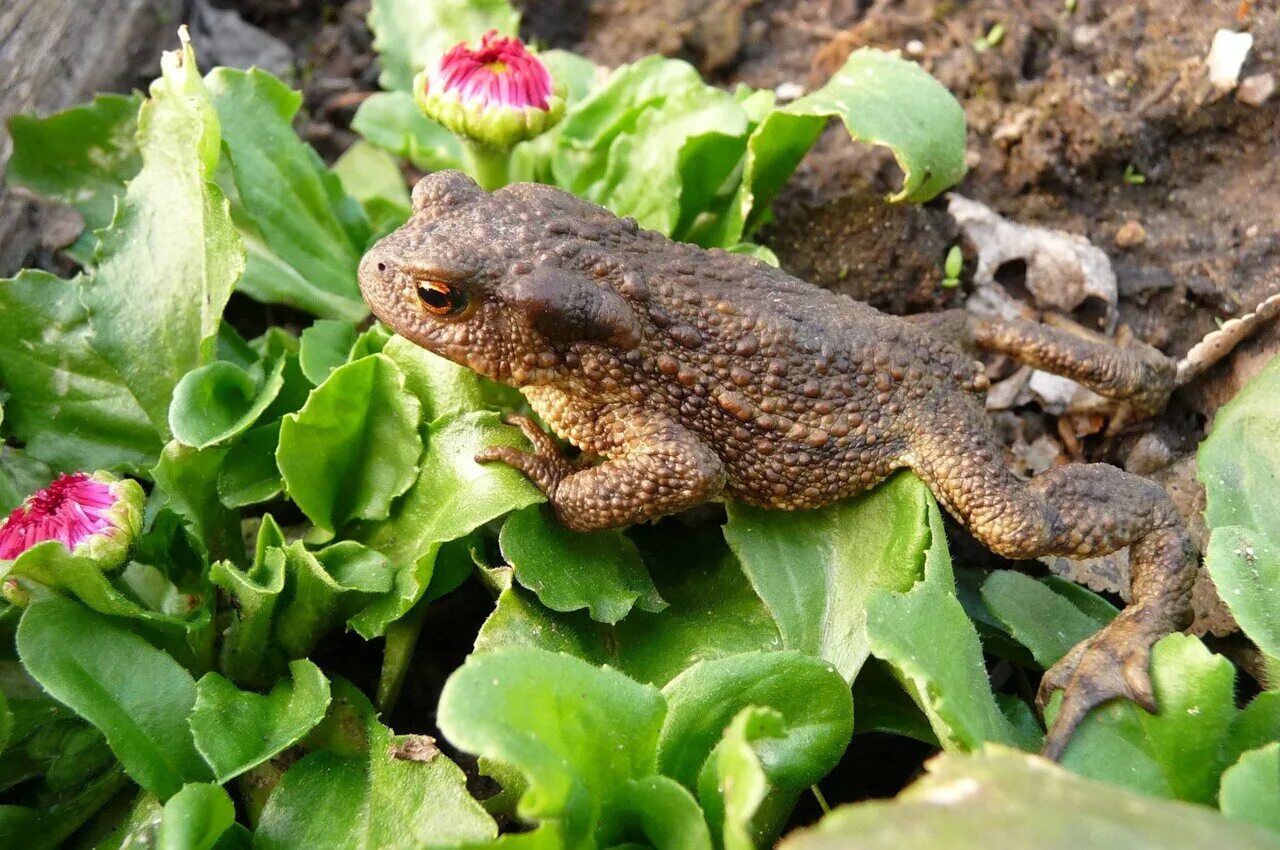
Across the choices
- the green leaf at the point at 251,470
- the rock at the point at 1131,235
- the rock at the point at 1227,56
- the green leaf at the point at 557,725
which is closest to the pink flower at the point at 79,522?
the green leaf at the point at 251,470

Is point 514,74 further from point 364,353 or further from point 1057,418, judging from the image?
point 1057,418

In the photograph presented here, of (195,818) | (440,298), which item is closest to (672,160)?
(440,298)

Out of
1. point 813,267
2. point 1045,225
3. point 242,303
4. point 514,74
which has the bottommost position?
point 242,303

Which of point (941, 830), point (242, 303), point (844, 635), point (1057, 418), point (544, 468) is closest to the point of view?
point (941, 830)

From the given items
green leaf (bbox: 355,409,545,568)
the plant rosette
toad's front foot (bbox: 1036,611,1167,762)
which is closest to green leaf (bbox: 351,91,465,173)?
the plant rosette

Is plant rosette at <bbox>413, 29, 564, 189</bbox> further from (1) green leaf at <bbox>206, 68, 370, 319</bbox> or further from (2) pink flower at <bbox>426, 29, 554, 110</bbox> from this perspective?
(1) green leaf at <bbox>206, 68, 370, 319</bbox>

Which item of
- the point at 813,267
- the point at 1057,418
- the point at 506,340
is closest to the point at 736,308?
the point at 506,340

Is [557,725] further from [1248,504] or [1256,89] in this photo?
[1256,89]

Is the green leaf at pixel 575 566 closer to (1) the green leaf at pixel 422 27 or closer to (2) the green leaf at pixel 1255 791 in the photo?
(2) the green leaf at pixel 1255 791
